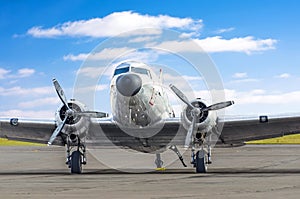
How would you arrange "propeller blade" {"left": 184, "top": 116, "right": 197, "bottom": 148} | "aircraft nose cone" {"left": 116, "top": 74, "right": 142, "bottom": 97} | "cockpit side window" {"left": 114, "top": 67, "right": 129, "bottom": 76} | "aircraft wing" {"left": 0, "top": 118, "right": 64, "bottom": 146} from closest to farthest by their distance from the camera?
1. "aircraft nose cone" {"left": 116, "top": 74, "right": 142, "bottom": 97}
2. "cockpit side window" {"left": 114, "top": 67, "right": 129, "bottom": 76}
3. "propeller blade" {"left": 184, "top": 116, "right": 197, "bottom": 148}
4. "aircraft wing" {"left": 0, "top": 118, "right": 64, "bottom": 146}

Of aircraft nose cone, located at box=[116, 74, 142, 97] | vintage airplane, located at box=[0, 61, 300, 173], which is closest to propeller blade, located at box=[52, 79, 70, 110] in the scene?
vintage airplane, located at box=[0, 61, 300, 173]

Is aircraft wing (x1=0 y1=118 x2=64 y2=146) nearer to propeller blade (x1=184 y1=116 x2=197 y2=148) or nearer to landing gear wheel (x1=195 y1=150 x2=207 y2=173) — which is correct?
propeller blade (x1=184 y1=116 x2=197 y2=148)

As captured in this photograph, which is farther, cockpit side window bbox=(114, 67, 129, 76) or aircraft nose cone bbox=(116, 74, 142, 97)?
cockpit side window bbox=(114, 67, 129, 76)

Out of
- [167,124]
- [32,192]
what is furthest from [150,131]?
[32,192]

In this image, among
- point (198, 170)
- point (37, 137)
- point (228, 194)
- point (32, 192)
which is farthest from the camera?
point (37, 137)

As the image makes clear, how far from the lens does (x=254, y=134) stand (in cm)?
2575

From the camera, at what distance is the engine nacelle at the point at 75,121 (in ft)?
74.7

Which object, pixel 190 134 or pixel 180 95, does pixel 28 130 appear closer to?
pixel 180 95

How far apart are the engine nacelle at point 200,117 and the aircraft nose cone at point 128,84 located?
9.25ft

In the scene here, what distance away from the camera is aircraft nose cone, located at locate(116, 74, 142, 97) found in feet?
66.3

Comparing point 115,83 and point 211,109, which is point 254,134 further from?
point 115,83

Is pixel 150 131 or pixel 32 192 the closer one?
pixel 32 192

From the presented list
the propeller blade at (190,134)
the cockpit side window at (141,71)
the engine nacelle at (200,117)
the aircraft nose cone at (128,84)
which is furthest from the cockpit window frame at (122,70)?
the propeller blade at (190,134)

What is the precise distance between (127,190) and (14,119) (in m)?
11.6
